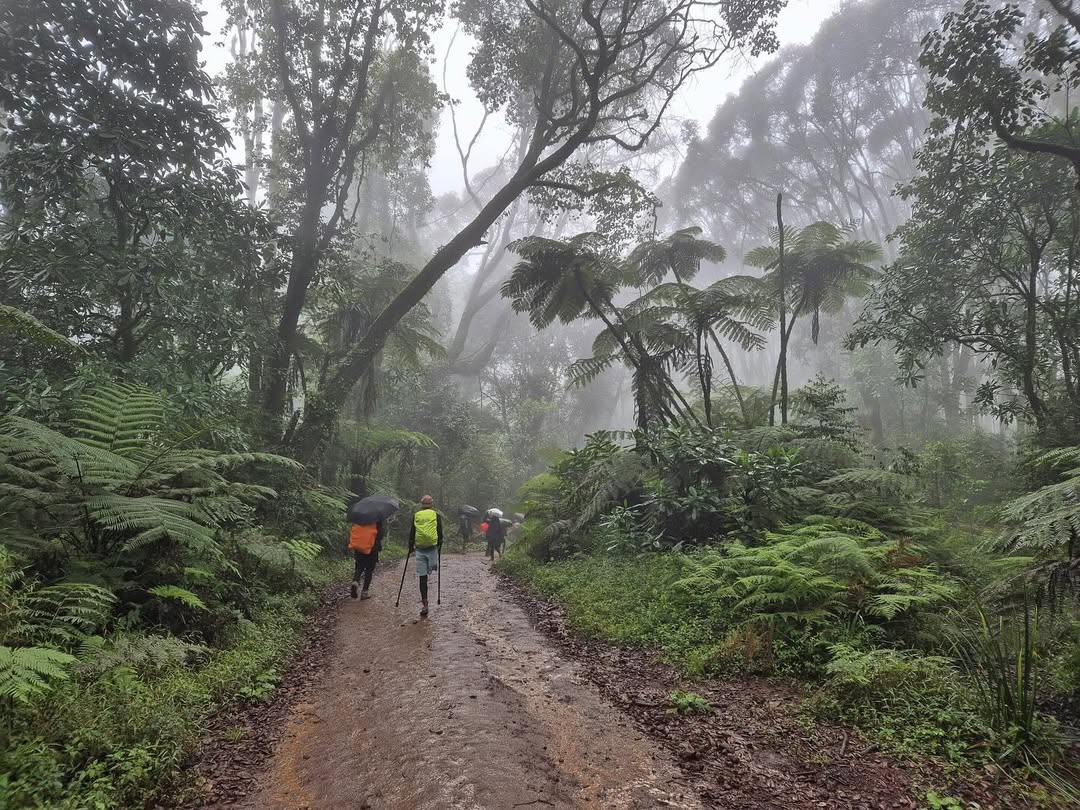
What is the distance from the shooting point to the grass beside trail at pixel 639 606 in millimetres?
5047

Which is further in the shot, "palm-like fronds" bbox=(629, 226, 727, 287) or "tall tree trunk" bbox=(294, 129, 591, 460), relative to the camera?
"palm-like fronds" bbox=(629, 226, 727, 287)

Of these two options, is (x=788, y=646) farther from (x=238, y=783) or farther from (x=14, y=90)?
(x=14, y=90)

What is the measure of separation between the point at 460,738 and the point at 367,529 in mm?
4570

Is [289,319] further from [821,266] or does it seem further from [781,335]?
[821,266]

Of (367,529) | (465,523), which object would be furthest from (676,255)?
(465,523)

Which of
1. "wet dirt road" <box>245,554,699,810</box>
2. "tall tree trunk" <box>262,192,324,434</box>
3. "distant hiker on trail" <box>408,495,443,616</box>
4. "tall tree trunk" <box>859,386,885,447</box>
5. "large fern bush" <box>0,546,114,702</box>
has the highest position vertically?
"tall tree trunk" <box>859,386,885,447</box>

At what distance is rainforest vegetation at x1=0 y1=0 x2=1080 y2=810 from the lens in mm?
3455

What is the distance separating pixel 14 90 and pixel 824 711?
438 inches

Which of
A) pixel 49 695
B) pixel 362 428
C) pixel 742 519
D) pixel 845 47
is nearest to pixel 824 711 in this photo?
pixel 742 519

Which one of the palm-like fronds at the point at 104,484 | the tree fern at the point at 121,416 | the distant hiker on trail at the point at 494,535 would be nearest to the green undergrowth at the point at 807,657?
the palm-like fronds at the point at 104,484

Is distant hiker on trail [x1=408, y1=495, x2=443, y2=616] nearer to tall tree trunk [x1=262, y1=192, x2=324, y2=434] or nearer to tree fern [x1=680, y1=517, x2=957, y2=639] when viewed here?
tree fern [x1=680, y1=517, x2=957, y2=639]

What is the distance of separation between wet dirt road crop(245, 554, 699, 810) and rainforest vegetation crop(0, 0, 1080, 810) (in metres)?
0.68

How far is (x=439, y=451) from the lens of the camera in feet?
62.3

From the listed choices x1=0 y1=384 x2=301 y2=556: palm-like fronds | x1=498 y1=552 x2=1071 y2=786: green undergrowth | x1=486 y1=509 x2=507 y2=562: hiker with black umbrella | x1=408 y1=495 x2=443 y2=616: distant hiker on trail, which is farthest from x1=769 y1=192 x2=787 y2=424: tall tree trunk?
x1=0 y1=384 x2=301 y2=556: palm-like fronds
